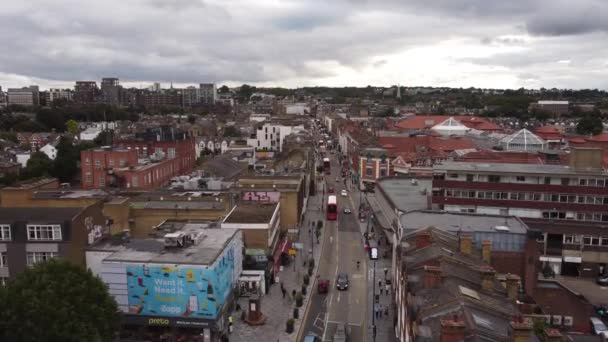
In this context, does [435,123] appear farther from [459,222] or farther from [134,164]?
[459,222]

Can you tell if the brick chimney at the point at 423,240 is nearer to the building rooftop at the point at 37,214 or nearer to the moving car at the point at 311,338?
the moving car at the point at 311,338

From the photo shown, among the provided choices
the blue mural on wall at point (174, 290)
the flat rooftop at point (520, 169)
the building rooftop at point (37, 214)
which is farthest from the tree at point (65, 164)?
the flat rooftop at point (520, 169)

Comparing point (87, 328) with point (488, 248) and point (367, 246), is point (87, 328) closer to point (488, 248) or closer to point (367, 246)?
point (488, 248)

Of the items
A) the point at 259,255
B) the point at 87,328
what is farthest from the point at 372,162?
the point at 87,328

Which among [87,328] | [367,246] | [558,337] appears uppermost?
[558,337]

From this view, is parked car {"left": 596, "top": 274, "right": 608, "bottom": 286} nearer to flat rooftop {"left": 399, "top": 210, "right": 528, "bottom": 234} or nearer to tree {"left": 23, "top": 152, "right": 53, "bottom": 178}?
flat rooftop {"left": 399, "top": 210, "right": 528, "bottom": 234}

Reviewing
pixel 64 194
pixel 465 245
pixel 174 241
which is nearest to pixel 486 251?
pixel 465 245
